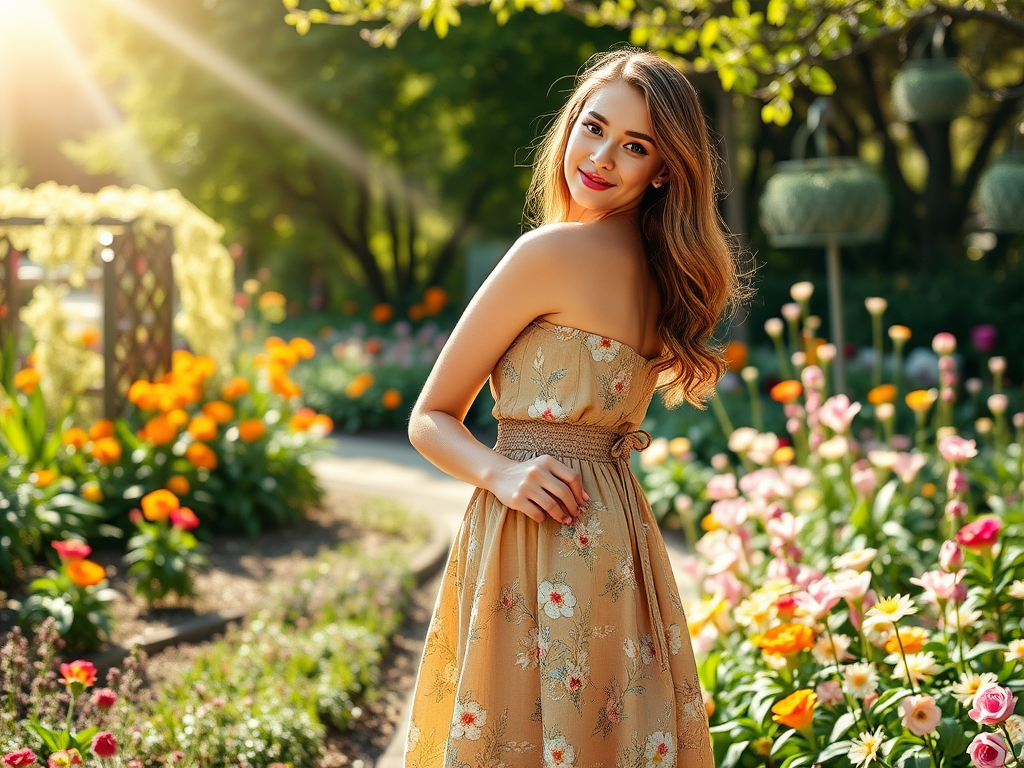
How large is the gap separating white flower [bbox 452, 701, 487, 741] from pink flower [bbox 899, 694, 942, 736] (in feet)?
3.08

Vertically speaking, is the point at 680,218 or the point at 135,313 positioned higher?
the point at 680,218

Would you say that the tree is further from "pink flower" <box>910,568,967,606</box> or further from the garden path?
"pink flower" <box>910,568,967,606</box>

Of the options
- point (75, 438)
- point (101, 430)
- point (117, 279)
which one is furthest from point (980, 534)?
point (117, 279)

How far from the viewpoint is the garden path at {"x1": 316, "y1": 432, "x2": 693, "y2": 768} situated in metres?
6.40

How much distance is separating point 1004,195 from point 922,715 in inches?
94.3

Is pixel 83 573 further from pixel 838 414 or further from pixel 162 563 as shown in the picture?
pixel 838 414

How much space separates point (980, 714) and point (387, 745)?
86.8 inches

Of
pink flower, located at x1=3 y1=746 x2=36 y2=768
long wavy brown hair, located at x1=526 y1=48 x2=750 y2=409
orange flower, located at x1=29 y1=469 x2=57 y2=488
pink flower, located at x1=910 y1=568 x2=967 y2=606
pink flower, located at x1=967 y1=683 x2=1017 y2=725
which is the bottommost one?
pink flower, located at x1=3 y1=746 x2=36 y2=768

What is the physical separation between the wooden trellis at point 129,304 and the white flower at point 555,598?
449cm

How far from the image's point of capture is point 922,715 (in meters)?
2.10

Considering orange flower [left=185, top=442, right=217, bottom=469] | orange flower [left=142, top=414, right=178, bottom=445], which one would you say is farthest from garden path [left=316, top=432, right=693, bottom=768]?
orange flower [left=142, top=414, right=178, bottom=445]

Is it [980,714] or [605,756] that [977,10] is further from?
[605,756]

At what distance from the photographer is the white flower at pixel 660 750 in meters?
1.82

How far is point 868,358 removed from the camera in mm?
8102
